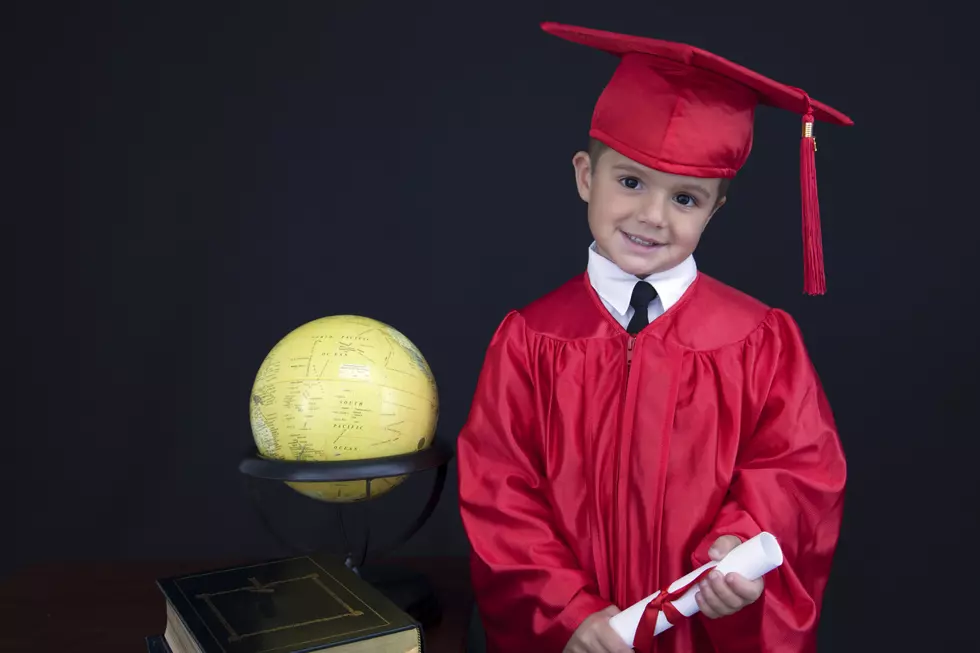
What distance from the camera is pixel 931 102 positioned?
256 centimetres

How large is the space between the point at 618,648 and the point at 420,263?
4.17 feet

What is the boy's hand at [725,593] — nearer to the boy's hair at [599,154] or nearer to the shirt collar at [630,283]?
the shirt collar at [630,283]

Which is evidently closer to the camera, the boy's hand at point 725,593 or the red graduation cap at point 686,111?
the boy's hand at point 725,593

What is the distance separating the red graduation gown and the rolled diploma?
8 cm

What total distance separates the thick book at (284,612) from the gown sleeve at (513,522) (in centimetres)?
24

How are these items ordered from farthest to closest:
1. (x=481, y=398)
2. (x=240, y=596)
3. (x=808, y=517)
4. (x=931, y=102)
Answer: (x=931, y=102)
(x=481, y=398)
(x=808, y=517)
(x=240, y=596)

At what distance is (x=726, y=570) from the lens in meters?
1.58

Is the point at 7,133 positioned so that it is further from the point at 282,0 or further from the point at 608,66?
the point at 608,66

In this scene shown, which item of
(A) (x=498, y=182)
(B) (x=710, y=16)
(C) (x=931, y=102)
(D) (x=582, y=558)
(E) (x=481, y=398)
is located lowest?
(D) (x=582, y=558)

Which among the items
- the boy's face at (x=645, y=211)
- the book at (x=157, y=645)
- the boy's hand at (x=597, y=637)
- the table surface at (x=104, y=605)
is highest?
the boy's face at (x=645, y=211)

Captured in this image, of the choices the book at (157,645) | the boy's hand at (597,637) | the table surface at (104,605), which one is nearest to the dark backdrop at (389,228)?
the table surface at (104,605)

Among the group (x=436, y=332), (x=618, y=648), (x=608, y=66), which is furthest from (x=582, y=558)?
(x=608, y=66)

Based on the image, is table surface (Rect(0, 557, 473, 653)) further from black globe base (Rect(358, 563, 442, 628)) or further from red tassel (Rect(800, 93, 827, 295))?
red tassel (Rect(800, 93, 827, 295))

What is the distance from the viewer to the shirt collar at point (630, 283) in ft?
6.02
